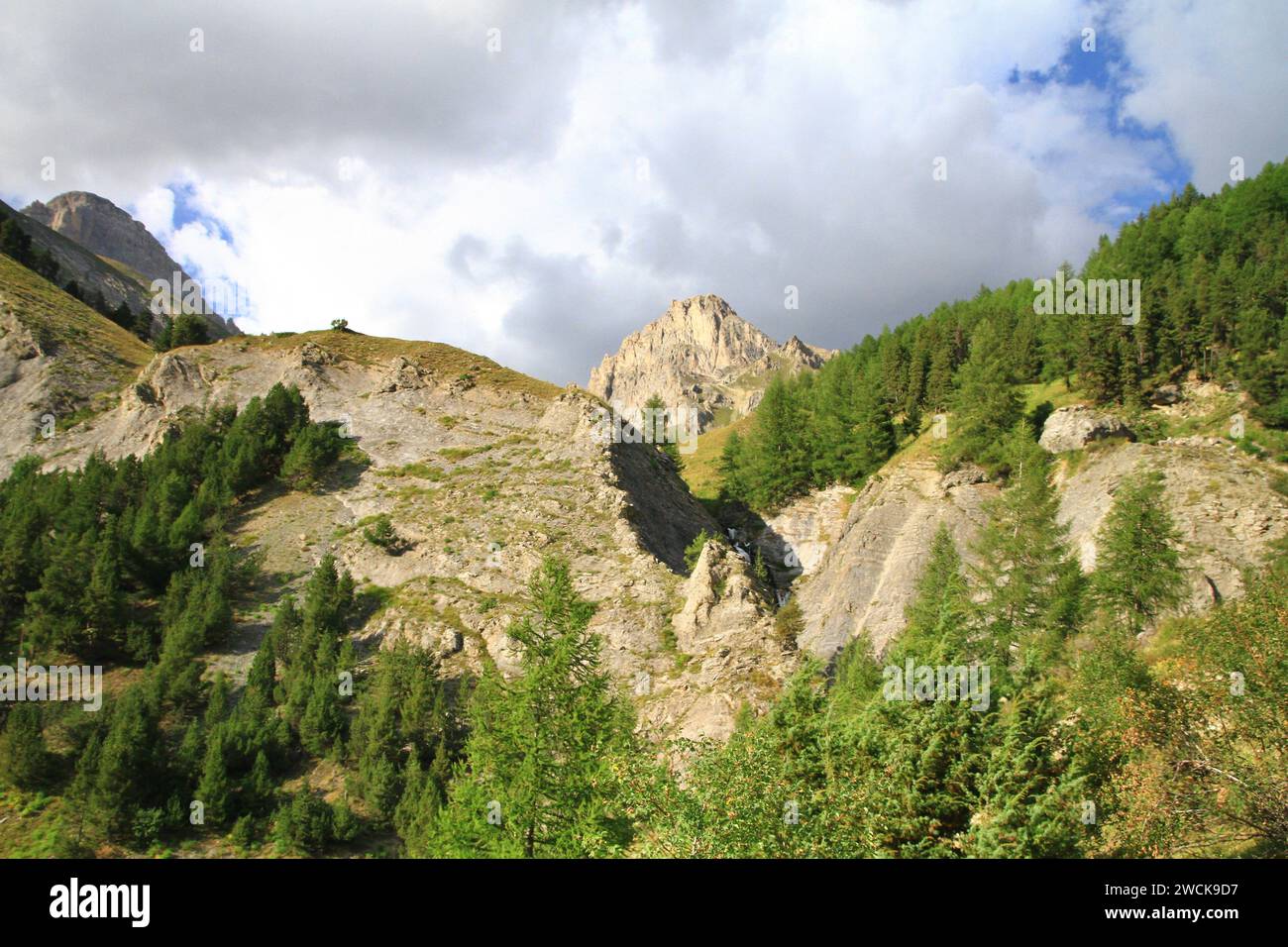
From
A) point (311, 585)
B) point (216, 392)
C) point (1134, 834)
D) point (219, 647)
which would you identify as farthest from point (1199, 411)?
point (216, 392)

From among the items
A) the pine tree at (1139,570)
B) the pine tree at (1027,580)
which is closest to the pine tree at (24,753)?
the pine tree at (1027,580)

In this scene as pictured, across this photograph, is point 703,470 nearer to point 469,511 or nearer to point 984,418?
point 984,418

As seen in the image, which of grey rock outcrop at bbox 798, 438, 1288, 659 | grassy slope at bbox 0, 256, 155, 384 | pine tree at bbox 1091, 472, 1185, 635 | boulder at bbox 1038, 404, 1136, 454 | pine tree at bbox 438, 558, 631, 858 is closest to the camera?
pine tree at bbox 438, 558, 631, 858

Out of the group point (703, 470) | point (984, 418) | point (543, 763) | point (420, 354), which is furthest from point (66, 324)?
point (984, 418)

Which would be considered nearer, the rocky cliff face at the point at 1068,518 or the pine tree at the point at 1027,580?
the pine tree at the point at 1027,580

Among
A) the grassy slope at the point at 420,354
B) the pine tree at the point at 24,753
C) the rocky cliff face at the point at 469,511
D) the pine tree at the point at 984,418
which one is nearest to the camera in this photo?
the pine tree at the point at 24,753

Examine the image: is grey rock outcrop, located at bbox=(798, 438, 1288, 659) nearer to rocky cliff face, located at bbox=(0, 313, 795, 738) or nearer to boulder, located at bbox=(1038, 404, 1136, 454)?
boulder, located at bbox=(1038, 404, 1136, 454)

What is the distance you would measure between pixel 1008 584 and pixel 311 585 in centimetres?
4503

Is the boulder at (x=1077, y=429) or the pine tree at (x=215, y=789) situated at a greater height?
the boulder at (x=1077, y=429)

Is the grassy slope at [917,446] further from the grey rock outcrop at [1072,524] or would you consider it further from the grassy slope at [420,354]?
the grassy slope at [420,354]

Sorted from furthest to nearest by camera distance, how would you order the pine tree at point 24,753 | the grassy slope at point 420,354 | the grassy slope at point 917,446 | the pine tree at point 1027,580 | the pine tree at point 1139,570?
1. the grassy slope at point 420,354
2. the grassy slope at point 917,446
3. the pine tree at point 1027,580
4. the pine tree at point 1139,570
5. the pine tree at point 24,753

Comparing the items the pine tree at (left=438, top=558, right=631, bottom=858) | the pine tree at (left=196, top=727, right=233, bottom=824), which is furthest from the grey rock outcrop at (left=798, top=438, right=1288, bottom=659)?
the pine tree at (left=196, top=727, right=233, bottom=824)
